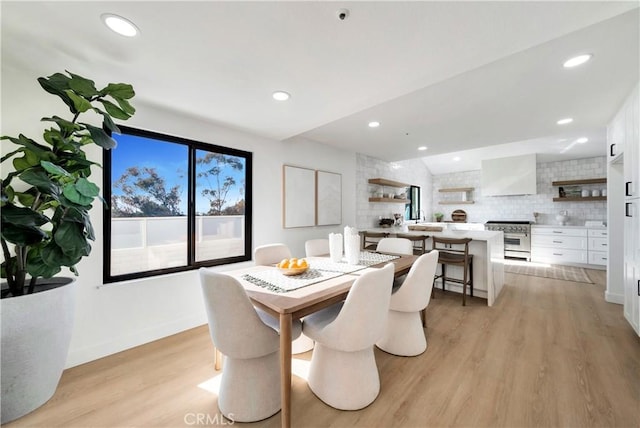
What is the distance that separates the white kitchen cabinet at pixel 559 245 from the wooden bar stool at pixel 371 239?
396 cm

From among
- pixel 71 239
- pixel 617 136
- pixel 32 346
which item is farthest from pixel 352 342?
pixel 617 136

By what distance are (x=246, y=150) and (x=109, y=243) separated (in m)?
1.74

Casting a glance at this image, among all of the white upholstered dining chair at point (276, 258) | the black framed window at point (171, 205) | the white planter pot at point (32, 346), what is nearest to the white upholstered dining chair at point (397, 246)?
the white upholstered dining chair at point (276, 258)

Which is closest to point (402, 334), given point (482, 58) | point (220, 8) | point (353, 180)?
point (482, 58)

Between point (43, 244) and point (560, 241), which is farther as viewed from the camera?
point (560, 241)

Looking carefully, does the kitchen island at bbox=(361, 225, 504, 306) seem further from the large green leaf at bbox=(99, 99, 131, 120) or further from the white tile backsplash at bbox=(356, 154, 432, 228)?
the large green leaf at bbox=(99, 99, 131, 120)

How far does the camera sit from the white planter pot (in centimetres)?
137

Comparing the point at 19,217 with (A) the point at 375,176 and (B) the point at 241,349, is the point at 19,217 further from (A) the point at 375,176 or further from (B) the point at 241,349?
(A) the point at 375,176

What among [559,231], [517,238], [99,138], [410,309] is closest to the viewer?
[99,138]

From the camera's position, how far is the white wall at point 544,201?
541cm

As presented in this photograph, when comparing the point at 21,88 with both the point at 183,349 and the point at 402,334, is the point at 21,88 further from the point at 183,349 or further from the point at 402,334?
the point at 402,334

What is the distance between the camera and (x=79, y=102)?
152 centimetres

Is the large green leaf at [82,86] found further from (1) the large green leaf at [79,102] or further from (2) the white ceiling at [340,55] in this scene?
(2) the white ceiling at [340,55]

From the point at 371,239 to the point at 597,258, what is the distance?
14.9 ft
